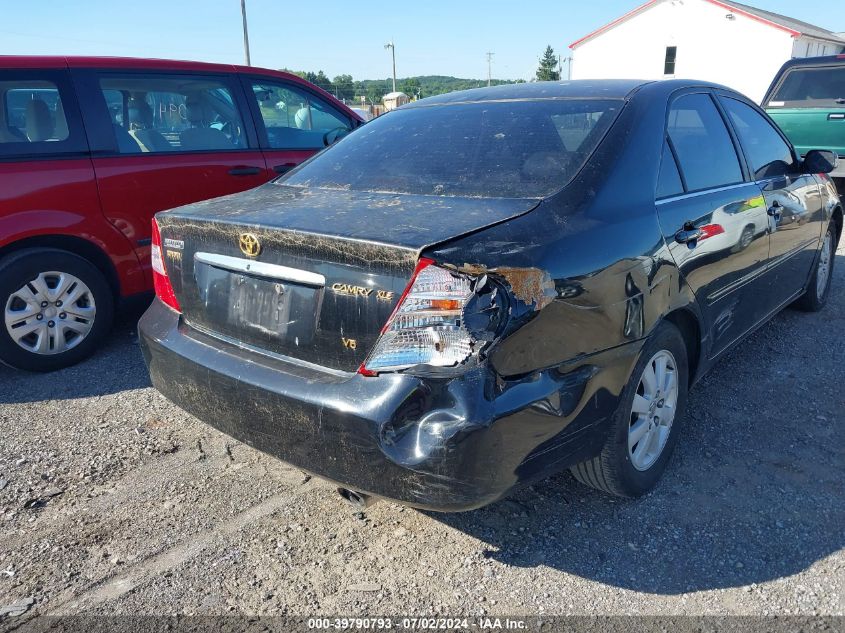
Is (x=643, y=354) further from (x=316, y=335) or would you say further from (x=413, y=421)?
(x=316, y=335)

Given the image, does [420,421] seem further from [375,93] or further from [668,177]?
[375,93]

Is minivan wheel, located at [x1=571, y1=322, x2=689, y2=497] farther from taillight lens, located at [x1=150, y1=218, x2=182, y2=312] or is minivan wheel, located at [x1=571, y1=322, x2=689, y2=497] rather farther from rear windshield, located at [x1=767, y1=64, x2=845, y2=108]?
rear windshield, located at [x1=767, y1=64, x2=845, y2=108]

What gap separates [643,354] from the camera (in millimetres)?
2541

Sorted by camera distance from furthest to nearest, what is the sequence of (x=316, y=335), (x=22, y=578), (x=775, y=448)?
(x=775, y=448) → (x=22, y=578) → (x=316, y=335)

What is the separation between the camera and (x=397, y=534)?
8.68 feet

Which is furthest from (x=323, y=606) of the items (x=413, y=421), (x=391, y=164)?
(x=391, y=164)

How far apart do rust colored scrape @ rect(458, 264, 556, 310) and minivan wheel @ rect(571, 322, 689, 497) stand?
61 centimetres

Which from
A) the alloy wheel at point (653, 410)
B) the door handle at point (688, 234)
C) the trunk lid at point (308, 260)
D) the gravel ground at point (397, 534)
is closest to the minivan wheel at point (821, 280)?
the gravel ground at point (397, 534)

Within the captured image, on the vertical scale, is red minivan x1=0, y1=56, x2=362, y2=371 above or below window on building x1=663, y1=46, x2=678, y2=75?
below

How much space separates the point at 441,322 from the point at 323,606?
105cm

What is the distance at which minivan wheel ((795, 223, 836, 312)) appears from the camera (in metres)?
4.98

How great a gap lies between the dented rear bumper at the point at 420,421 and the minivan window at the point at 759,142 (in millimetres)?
1903

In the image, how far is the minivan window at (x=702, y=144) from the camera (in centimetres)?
303

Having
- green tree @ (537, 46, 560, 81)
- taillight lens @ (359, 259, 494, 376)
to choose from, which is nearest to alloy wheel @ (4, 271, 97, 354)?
taillight lens @ (359, 259, 494, 376)
